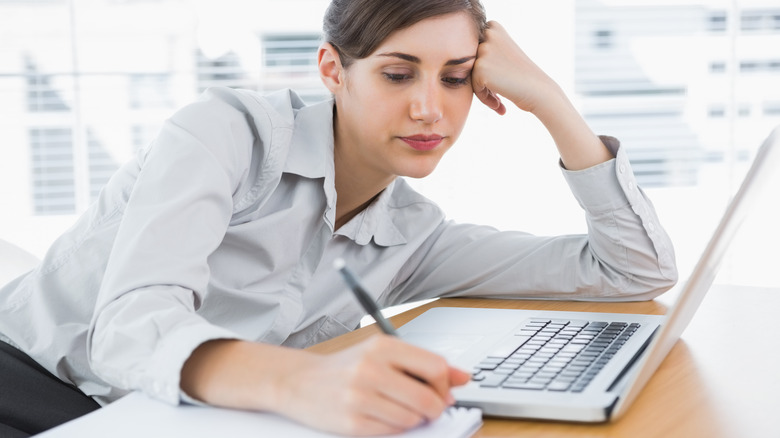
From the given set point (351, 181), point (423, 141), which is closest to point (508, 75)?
point (423, 141)

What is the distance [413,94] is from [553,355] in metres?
0.50

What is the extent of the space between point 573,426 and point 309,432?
0.24 m

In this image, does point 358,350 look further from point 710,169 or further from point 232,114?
point 710,169

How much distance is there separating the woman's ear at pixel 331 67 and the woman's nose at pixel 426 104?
19cm

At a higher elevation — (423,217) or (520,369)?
(423,217)

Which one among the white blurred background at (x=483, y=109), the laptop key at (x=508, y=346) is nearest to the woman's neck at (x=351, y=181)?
the laptop key at (x=508, y=346)

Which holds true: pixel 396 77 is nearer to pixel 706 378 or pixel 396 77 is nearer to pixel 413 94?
pixel 413 94

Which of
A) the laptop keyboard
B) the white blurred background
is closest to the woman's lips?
the laptop keyboard

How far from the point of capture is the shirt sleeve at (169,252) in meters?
0.82

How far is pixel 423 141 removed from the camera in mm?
1309

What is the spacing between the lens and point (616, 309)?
131cm

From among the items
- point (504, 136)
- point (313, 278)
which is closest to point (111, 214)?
point (313, 278)

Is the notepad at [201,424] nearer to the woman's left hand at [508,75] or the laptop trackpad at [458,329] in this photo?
the laptop trackpad at [458,329]

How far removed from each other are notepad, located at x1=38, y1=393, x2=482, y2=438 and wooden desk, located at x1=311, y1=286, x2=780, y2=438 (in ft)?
0.13
